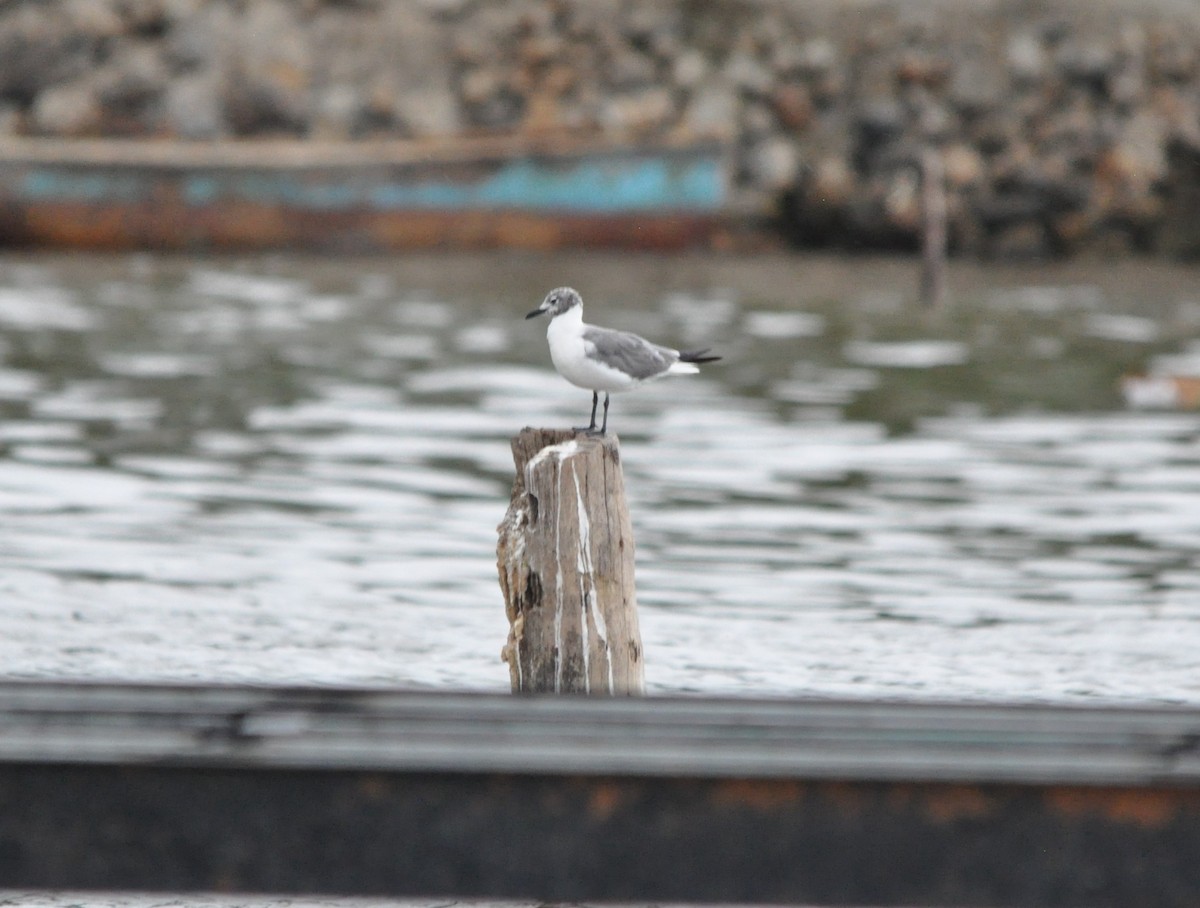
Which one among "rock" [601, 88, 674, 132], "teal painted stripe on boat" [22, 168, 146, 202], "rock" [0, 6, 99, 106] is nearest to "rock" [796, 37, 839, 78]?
"rock" [601, 88, 674, 132]

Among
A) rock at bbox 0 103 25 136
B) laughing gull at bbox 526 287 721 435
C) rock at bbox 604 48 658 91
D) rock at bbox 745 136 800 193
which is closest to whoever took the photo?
laughing gull at bbox 526 287 721 435

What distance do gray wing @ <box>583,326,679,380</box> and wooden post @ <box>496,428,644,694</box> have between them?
342 millimetres

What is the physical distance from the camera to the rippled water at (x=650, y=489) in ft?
37.2

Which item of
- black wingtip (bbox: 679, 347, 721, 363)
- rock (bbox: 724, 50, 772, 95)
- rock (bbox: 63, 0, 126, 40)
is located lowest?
black wingtip (bbox: 679, 347, 721, 363)

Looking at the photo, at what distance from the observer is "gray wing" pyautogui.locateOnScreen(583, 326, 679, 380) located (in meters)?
7.87

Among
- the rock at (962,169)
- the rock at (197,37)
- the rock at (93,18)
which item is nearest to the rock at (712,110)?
the rock at (962,169)

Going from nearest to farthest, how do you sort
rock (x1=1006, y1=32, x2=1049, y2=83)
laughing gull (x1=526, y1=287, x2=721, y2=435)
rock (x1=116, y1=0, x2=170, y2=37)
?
laughing gull (x1=526, y1=287, x2=721, y2=435) < rock (x1=1006, y1=32, x2=1049, y2=83) < rock (x1=116, y1=0, x2=170, y2=37)

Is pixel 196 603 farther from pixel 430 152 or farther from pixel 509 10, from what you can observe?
pixel 509 10

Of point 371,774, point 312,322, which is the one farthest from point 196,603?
point 312,322

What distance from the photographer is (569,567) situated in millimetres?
7734

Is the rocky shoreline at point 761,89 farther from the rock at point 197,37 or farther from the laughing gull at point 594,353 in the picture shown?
the laughing gull at point 594,353

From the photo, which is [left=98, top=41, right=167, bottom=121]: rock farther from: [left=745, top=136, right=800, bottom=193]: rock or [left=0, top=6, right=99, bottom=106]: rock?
[left=745, top=136, right=800, bottom=193]: rock

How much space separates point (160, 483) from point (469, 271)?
1759cm

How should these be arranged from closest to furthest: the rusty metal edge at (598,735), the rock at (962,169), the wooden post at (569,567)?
the rusty metal edge at (598,735) < the wooden post at (569,567) < the rock at (962,169)
